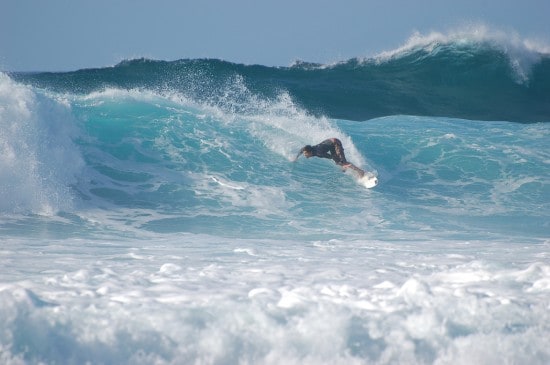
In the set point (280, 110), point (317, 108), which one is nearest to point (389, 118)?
point (317, 108)

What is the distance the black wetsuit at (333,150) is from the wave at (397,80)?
603 centimetres

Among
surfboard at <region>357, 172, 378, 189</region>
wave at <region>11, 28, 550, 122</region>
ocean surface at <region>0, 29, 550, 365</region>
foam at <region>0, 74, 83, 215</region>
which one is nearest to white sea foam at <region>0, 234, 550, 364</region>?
ocean surface at <region>0, 29, 550, 365</region>

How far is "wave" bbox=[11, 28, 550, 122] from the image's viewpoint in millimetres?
16312

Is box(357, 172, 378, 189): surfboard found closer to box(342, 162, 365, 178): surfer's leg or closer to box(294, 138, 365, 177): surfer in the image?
box(342, 162, 365, 178): surfer's leg

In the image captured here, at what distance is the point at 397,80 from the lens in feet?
59.2

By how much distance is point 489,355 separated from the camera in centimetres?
279

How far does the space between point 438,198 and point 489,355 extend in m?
6.10

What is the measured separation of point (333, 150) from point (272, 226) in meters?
3.23

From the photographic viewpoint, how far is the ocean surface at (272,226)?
2.87m

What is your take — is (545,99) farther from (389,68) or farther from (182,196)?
(182,196)

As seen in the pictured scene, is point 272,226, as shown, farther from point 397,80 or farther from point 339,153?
point 397,80

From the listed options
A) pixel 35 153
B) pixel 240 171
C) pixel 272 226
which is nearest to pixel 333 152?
pixel 240 171

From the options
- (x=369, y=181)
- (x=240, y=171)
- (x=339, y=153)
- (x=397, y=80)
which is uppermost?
(x=397, y=80)

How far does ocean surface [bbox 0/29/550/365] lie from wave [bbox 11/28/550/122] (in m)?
0.13
